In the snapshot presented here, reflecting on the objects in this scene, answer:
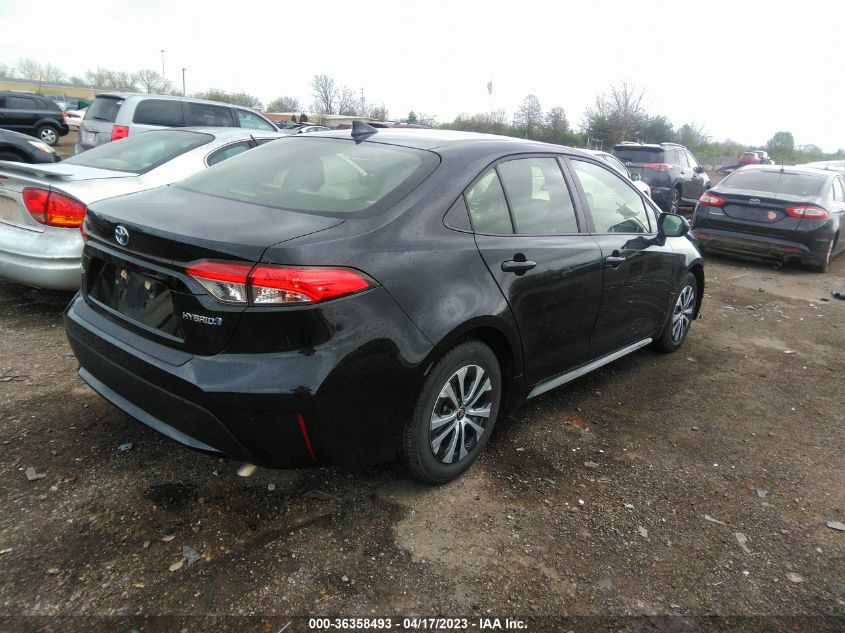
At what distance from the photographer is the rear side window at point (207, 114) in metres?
11.4

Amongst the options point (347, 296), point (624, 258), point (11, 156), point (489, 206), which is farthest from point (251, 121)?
point (347, 296)

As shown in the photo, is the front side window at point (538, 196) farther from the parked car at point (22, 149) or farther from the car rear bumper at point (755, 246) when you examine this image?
the parked car at point (22, 149)

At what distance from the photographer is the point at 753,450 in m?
3.62

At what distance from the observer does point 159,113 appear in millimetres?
10930

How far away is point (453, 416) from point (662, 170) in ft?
41.9

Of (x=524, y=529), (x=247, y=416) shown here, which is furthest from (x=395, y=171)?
(x=524, y=529)

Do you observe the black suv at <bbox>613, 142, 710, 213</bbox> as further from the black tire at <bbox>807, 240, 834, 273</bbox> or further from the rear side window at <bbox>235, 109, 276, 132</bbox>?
the rear side window at <bbox>235, 109, 276, 132</bbox>

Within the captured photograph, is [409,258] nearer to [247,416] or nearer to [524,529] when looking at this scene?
[247,416]

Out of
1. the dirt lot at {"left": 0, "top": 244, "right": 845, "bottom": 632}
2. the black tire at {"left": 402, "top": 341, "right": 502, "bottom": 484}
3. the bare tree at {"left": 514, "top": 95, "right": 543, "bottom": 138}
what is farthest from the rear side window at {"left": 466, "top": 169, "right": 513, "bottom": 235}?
the bare tree at {"left": 514, "top": 95, "right": 543, "bottom": 138}

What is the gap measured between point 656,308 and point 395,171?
2.50 m

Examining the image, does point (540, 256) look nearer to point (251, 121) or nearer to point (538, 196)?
point (538, 196)

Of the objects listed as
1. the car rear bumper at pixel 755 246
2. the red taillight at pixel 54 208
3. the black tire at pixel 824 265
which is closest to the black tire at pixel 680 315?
the car rear bumper at pixel 755 246

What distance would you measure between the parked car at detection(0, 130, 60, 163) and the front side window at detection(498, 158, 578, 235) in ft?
33.7

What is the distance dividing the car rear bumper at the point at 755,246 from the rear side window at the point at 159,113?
900 centimetres
